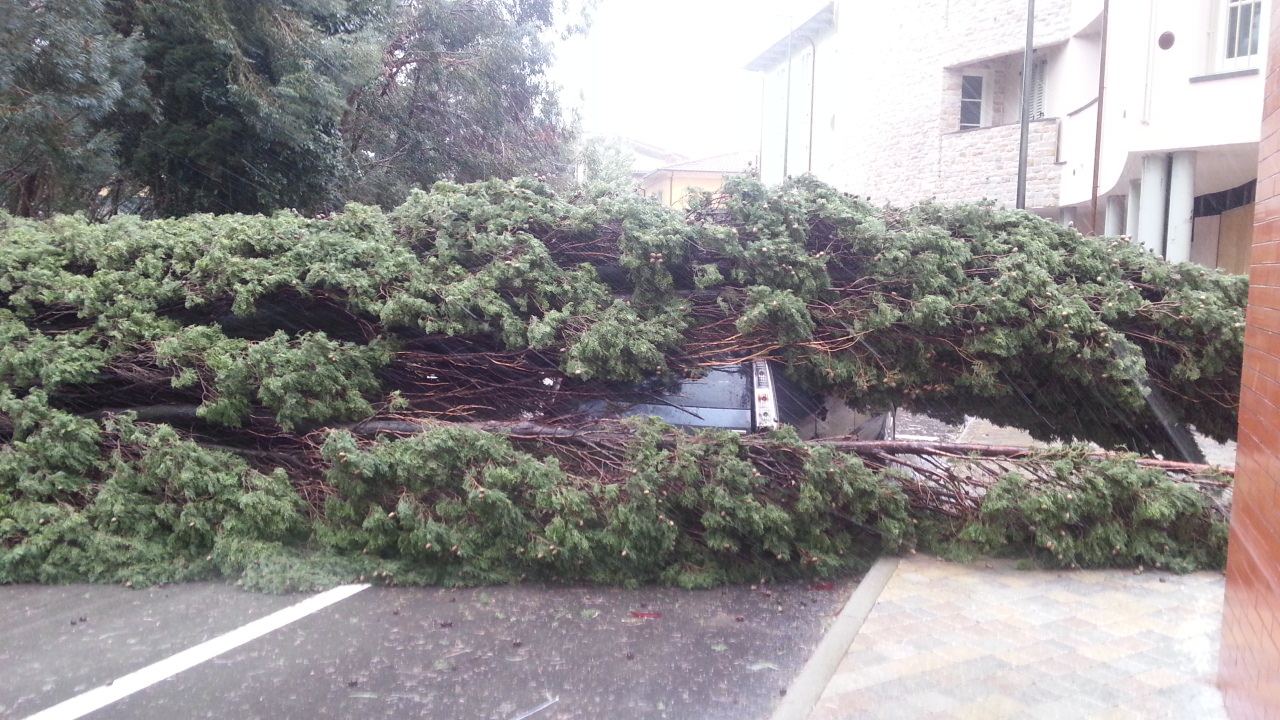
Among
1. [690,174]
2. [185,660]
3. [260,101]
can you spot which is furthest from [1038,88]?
[185,660]

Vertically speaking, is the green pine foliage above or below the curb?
above

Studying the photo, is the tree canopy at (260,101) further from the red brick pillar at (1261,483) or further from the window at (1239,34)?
the window at (1239,34)

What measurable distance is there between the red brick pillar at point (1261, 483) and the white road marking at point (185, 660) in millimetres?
4103

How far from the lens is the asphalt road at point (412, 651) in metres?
3.84

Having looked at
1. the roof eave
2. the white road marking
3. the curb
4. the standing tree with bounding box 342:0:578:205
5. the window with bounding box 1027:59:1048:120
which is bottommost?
the white road marking

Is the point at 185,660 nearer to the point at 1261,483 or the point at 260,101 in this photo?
the point at 1261,483

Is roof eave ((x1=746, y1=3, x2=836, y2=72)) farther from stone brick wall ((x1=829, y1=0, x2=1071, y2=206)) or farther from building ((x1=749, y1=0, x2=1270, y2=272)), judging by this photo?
stone brick wall ((x1=829, y1=0, x2=1071, y2=206))

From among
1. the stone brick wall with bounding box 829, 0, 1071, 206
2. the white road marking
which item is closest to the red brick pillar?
the white road marking

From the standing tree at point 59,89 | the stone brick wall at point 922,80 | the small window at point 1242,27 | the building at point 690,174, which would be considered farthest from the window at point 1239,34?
the building at point 690,174

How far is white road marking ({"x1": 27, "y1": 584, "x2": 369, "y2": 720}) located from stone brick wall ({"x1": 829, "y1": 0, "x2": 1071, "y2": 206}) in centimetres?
2147

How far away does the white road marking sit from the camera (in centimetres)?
375

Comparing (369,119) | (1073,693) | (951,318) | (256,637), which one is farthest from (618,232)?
(369,119)

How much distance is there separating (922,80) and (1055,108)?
3895 millimetres

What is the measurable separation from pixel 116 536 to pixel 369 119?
11.6m
